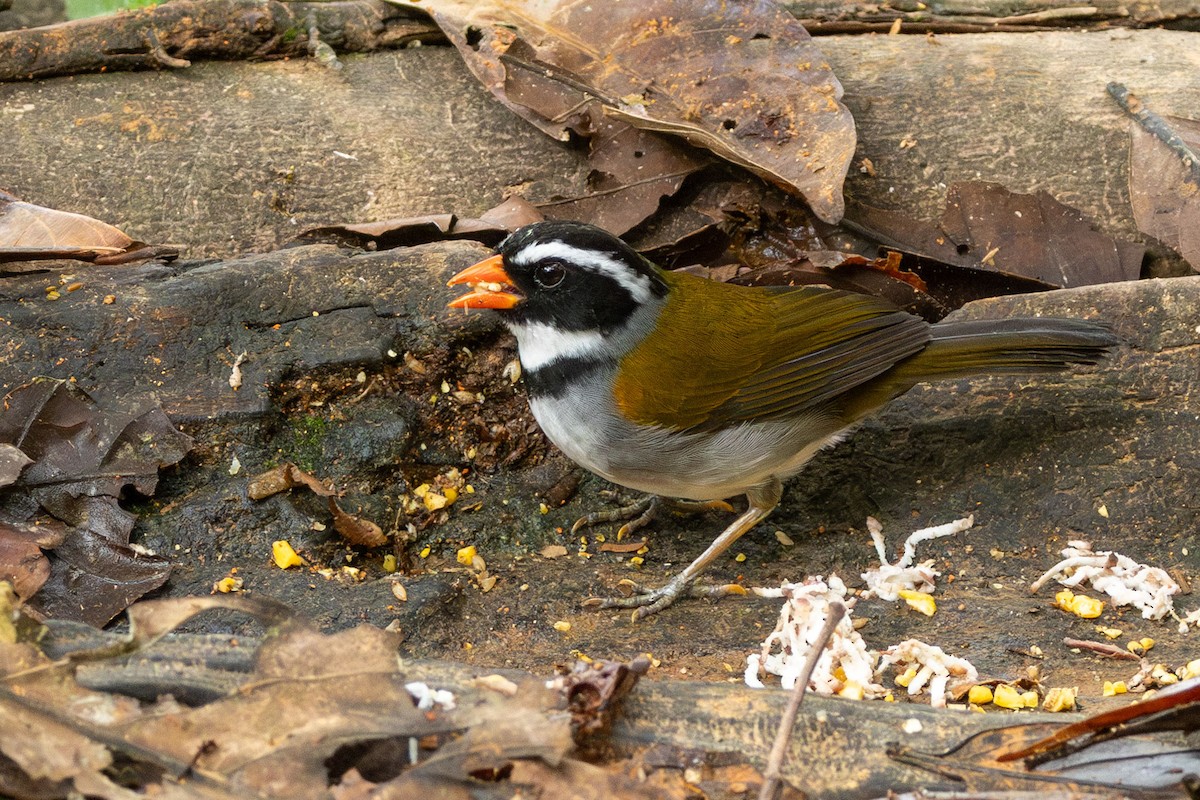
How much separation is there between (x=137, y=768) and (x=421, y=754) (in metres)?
0.50

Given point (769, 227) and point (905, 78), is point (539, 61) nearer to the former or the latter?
point (769, 227)

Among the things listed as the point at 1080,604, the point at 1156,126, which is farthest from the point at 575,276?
the point at 1156,126

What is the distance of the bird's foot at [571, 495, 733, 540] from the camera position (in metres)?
4.52

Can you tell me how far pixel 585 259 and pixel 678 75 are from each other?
5.56ft

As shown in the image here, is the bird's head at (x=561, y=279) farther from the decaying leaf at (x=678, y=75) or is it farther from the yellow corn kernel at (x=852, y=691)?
the yellow corn kernel at (x=852, y=691)

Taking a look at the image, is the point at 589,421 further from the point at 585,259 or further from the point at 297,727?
the point at 297,727

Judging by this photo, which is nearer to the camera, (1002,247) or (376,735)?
(376,735)

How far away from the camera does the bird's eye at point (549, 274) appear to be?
13.3 feet

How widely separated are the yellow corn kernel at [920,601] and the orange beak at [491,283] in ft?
5.34

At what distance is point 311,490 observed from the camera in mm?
4012

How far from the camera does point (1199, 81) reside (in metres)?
5.79

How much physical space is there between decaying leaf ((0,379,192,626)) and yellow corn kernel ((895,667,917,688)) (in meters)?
2.20

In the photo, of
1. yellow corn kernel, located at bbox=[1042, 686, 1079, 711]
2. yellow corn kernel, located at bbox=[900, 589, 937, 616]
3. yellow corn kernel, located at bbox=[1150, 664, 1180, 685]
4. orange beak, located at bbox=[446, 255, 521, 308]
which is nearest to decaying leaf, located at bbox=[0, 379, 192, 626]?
orange beak, located at bbox=[446, 255, 521, 308]

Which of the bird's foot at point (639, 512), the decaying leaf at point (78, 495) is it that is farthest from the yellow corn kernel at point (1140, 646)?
the decaying leaf at point (78, 495)
